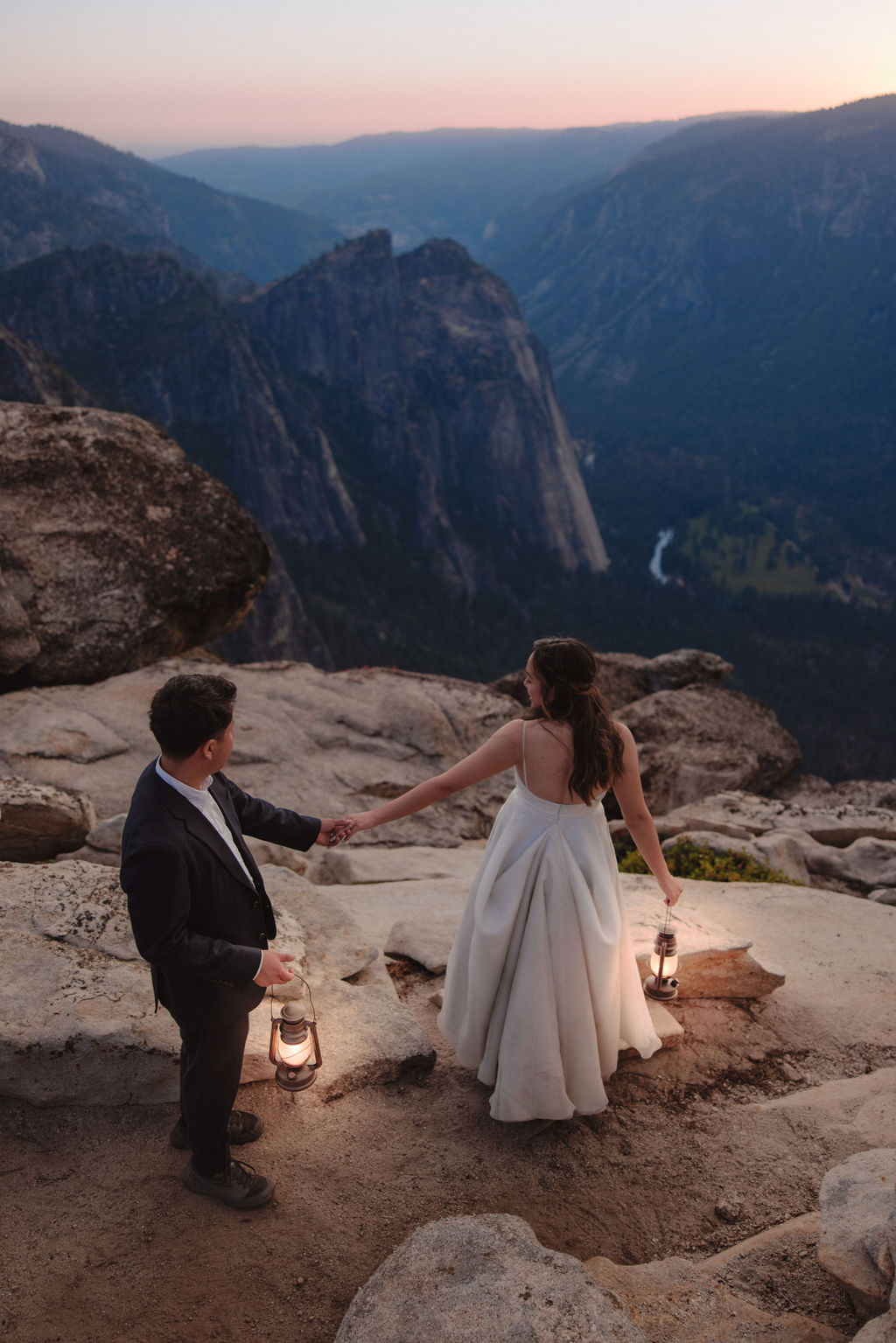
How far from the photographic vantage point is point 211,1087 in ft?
12.2

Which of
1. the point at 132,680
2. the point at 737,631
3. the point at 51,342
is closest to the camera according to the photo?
the point at 132,680

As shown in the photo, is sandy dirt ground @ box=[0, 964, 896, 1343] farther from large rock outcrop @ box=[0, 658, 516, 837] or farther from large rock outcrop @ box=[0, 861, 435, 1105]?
large rock outcrop @ box=[0, 658, 516, 837]

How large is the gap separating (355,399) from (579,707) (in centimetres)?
13443

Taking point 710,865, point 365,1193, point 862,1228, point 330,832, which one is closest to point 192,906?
point 330,832

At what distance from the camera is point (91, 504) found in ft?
37.5

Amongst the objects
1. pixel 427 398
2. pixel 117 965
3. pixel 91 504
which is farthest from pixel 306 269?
pixel 117 965

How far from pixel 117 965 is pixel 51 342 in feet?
362

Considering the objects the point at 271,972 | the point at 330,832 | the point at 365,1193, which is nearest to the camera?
the point at 271,972

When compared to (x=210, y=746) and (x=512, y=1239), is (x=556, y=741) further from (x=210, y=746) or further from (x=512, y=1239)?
(x=512, y=1239)

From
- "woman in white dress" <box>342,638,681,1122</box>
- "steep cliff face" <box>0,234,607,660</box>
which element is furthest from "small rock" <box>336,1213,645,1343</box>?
"steep cliff face" <box>0,234,607,660</box>

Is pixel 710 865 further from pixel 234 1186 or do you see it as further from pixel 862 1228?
pixel 234 1186

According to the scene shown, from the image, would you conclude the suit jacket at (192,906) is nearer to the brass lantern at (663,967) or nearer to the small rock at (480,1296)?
the small rock at (480,1296)

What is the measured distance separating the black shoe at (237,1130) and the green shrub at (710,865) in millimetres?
5174

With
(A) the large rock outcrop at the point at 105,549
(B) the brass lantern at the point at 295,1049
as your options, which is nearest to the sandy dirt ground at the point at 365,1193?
(B) the brass lantern at the point at 295,1049
